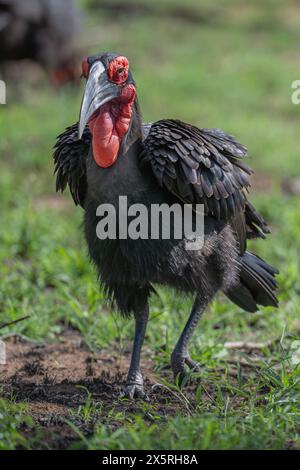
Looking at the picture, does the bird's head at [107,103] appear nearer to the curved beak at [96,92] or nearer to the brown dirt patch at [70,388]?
the curved beak at [96,92]

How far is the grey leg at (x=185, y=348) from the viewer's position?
406cm

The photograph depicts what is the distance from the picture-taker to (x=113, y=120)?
3748mm

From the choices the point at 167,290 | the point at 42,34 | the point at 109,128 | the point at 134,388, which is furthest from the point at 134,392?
the point at 42,34

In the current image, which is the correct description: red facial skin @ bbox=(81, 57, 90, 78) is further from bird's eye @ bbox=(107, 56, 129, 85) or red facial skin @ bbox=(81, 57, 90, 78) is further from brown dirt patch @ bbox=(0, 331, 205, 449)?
brown dirt patch @ bbox=(0, 331, 205, 449)

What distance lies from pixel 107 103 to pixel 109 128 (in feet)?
0.42

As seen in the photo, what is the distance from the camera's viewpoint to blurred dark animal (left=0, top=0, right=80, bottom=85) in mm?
10406

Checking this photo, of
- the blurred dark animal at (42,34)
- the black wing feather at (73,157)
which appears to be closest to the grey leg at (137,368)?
the black wing feather at (73,157)

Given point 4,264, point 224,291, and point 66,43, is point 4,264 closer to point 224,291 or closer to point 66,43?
point 224,291

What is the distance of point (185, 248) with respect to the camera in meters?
3.81

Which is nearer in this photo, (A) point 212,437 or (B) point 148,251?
(A) point 212,437

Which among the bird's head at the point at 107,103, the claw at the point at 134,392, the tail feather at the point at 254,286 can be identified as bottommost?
the claw at the point at 134,392

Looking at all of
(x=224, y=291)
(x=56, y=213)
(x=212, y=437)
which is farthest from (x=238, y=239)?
(x=56, y=213)

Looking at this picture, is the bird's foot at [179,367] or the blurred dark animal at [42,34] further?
the blurred dark animal at [42,34]

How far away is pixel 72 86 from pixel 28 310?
6.58 meters
